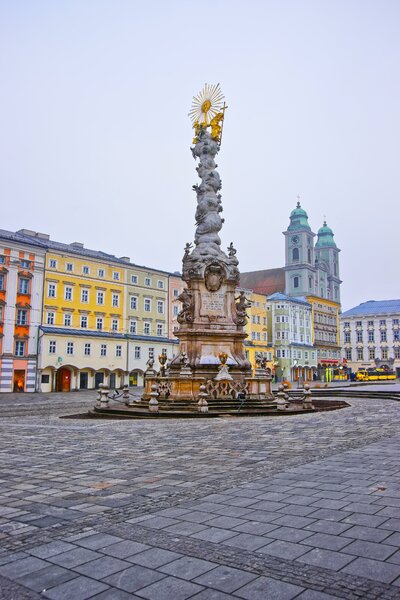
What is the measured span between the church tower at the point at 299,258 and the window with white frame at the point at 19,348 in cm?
6136

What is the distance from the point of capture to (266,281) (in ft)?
366

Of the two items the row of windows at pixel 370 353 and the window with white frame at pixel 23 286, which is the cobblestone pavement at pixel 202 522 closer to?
the window with white frame at pixel 23 286

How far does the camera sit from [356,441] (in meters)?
11.0

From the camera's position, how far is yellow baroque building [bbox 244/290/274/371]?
7631 centimetres

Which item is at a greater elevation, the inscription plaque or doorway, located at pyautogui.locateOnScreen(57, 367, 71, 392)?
the inscription plaque

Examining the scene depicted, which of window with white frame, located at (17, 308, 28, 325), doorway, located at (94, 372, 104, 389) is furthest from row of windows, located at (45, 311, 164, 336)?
doorway, located at (94, 372, 104, 389)

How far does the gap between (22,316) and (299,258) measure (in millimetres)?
63930

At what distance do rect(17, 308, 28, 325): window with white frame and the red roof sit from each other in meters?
63.5

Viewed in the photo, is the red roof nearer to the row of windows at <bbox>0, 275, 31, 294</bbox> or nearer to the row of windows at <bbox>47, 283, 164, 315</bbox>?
the row of windows at <bbox>47, 283, 164, 315</bbox>

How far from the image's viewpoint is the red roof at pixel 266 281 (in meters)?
108

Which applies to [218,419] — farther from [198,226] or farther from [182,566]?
[182,566]

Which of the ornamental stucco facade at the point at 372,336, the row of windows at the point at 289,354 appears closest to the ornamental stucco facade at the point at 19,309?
the row of windows at the point at 289,354

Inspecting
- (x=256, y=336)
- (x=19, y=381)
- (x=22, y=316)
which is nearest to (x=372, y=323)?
(x=256, y=336)

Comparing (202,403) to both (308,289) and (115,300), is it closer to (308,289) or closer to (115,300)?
(115,300)
